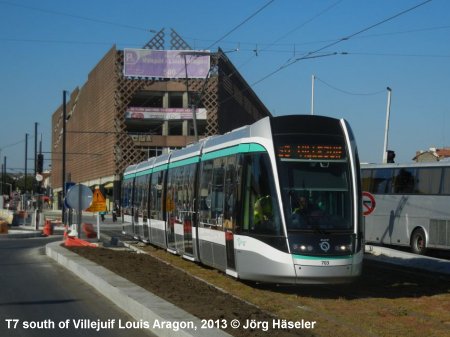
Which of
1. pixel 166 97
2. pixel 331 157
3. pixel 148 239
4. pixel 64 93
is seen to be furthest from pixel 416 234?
pixel 166 97

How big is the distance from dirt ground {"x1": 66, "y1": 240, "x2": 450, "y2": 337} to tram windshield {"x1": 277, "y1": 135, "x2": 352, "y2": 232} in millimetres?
1374

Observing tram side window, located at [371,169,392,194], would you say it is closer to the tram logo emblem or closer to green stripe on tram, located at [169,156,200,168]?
green stripe on tram, located at [169,156,200,168]

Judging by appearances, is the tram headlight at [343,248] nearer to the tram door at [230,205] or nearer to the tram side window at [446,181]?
the tram door at [230,205]

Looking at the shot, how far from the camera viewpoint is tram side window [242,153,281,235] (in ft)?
39.8

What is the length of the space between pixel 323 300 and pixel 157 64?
68374mm

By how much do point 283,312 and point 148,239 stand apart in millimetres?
14223

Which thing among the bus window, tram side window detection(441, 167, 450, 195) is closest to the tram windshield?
tram side window detection(441, 167, 450, 195)

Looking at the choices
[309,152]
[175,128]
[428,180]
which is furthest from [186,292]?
[175,128]

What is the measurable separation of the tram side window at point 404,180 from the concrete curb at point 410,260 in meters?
2.97

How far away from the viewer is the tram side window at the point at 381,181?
26391 mm

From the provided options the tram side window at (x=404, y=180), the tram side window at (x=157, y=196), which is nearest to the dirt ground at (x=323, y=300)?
the tram side window at (x=157, y=196)

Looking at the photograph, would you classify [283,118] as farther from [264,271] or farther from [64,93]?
[64,93]

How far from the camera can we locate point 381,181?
26906 mm

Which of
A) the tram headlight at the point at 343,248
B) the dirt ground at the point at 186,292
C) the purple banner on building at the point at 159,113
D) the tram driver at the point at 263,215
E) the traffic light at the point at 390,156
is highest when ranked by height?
the purple banner on building at the point at 159,113
